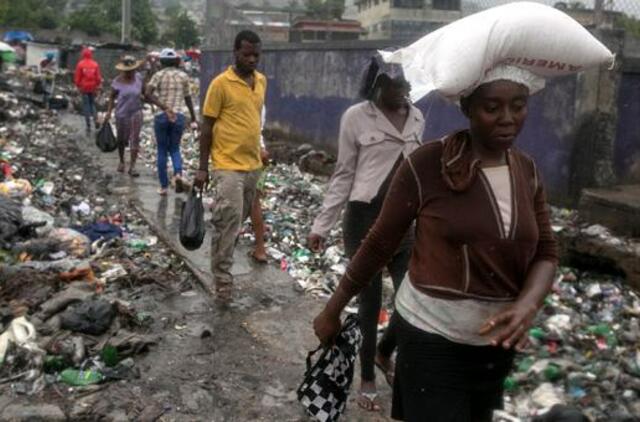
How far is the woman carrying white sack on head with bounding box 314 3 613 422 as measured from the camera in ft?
6.37

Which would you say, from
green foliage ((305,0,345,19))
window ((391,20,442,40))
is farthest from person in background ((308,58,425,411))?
green foliage ((305,0,345,19))

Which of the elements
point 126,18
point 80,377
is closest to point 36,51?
point 126,18

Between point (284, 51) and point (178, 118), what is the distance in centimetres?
553

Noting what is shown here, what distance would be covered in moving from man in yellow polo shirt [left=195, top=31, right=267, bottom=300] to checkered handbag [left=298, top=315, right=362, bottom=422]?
101 inches

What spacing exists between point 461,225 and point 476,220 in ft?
0.14

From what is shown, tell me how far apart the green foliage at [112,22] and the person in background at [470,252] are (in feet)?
164

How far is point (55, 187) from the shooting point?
9344mm

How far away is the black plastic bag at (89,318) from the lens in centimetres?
445

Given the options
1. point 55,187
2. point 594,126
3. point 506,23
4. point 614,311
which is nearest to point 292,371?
point 614,311

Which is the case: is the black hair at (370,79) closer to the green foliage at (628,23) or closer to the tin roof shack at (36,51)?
the green foliage at (628,23)

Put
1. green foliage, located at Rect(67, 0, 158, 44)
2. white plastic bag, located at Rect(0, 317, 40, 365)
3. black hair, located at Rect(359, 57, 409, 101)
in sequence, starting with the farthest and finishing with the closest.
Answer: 1. green foliage, located at Rect(67, 0, 158, 44)
2. white plastic bag, located at Rect(0, 317, 40, 365)
3. black hair, located at Rect(359, 57, 409, 101)

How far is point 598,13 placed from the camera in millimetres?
6867

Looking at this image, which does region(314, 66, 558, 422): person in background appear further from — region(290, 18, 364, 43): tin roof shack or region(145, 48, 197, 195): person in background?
region(290, 18, 364, 43): tin roof shack

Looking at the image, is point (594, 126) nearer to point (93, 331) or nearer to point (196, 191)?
point (196, 191)
